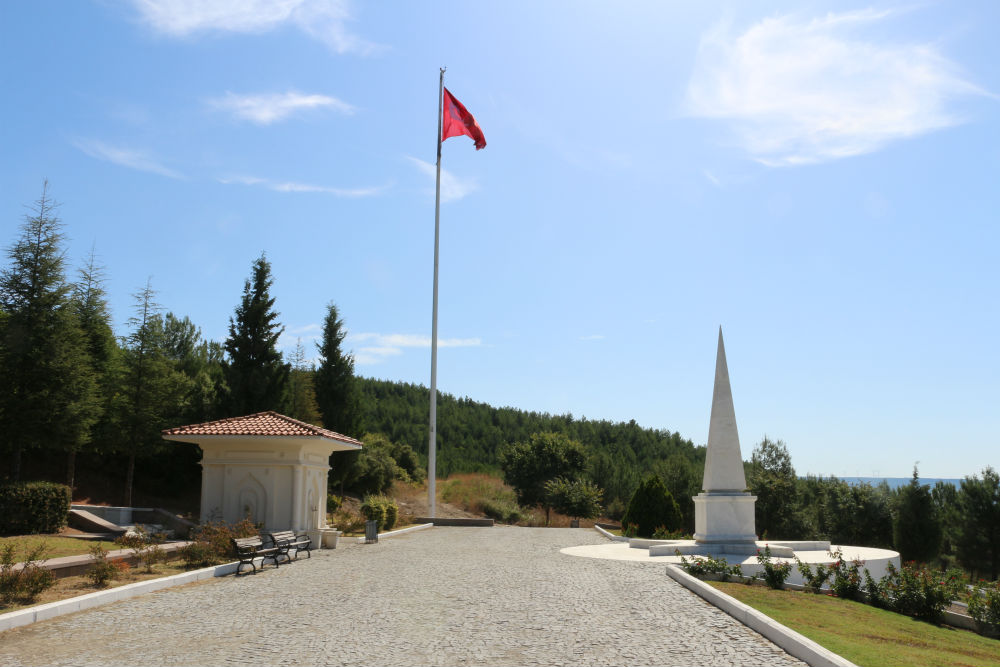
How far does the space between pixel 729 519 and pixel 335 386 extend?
25.0 m

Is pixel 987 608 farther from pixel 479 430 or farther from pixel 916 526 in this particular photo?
pixel 479 430

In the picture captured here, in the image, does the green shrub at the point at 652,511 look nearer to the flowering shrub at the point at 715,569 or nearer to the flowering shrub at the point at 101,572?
the flowering shrub at the point at 715,569

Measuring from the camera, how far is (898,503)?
40.7 metres

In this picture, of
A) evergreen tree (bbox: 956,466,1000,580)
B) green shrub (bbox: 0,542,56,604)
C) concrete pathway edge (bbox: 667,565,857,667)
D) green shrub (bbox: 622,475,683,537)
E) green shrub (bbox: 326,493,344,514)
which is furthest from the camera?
evergreen tree (bbox: 956,466,1000,580)

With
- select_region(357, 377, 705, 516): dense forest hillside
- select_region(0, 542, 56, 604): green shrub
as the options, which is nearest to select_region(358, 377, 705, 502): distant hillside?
select_region(357, 377, 705, 516): dense forest hillside

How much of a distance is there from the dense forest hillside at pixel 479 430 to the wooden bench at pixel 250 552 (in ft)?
153

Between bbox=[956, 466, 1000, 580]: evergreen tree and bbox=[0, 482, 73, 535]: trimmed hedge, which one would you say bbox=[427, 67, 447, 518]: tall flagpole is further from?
bbox=[956, 466, 1000, 580]: evergreen tree

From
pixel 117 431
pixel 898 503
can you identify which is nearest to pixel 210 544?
pixel 117 431

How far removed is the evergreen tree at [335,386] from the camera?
38500 millimetres

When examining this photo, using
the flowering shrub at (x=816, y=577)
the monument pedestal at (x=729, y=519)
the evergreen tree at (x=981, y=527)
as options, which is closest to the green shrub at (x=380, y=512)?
the monument pedestal at (x=729, y=519)

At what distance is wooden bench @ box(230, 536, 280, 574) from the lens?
14.3 m

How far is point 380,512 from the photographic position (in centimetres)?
2555

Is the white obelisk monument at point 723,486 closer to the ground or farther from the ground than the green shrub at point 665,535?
farther from the ground

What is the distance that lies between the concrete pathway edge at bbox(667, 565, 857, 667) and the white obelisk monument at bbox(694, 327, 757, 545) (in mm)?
7689
